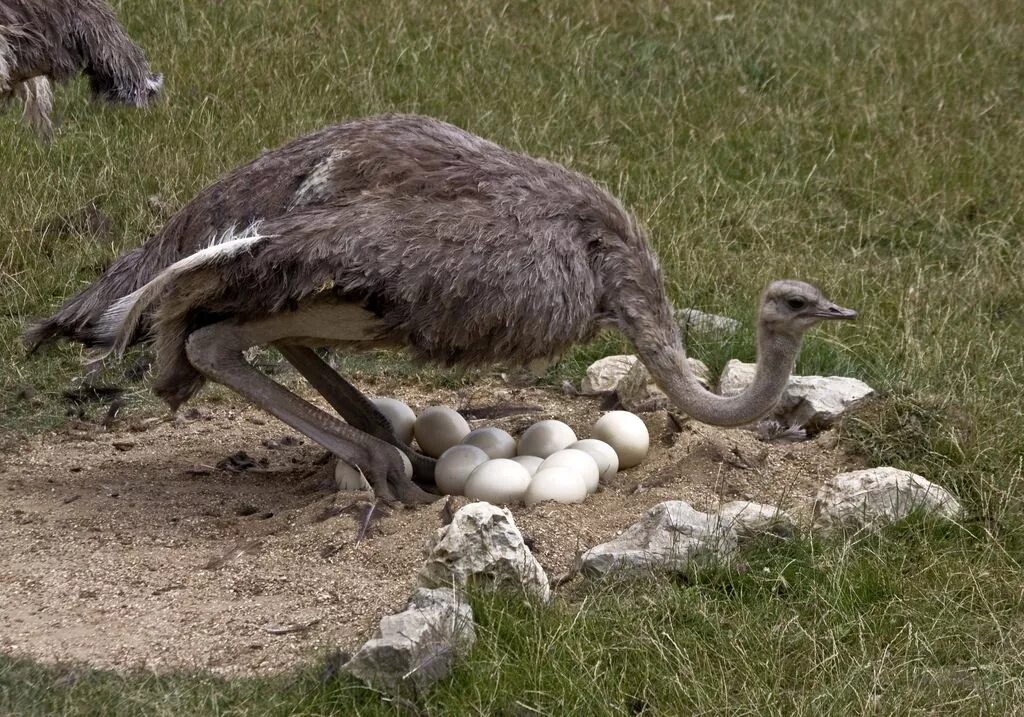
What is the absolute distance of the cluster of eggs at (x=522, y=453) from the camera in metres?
4.94

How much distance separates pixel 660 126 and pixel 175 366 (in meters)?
4.03

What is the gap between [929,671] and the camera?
3.94 meters

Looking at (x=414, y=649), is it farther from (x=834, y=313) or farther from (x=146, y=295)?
(x=834, y=313)

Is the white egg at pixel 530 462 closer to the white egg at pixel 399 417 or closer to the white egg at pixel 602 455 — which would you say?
the white egg at pixel 602 455

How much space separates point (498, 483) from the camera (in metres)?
4.93

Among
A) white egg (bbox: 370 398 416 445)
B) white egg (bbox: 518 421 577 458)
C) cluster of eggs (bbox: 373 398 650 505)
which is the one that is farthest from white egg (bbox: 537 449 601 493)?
white egg (bbox: 370 398 416 445)

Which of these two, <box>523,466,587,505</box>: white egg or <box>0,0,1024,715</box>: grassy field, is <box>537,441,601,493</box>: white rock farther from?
<box>0,0,1024,715</box>: grassy field

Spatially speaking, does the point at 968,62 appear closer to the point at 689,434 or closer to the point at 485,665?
the point at 689,434

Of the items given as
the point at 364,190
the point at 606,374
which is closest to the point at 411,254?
the point at 364,190

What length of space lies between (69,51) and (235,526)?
6.37ft

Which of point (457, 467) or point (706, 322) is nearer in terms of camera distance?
point (457, 467)

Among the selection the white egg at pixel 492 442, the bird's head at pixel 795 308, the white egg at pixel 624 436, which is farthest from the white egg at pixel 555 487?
the bird's head at pixel 795 308

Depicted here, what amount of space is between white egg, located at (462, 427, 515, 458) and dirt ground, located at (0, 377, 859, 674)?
→ 1.23ft

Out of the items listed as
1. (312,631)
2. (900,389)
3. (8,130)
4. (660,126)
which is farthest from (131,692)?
(660,126)
